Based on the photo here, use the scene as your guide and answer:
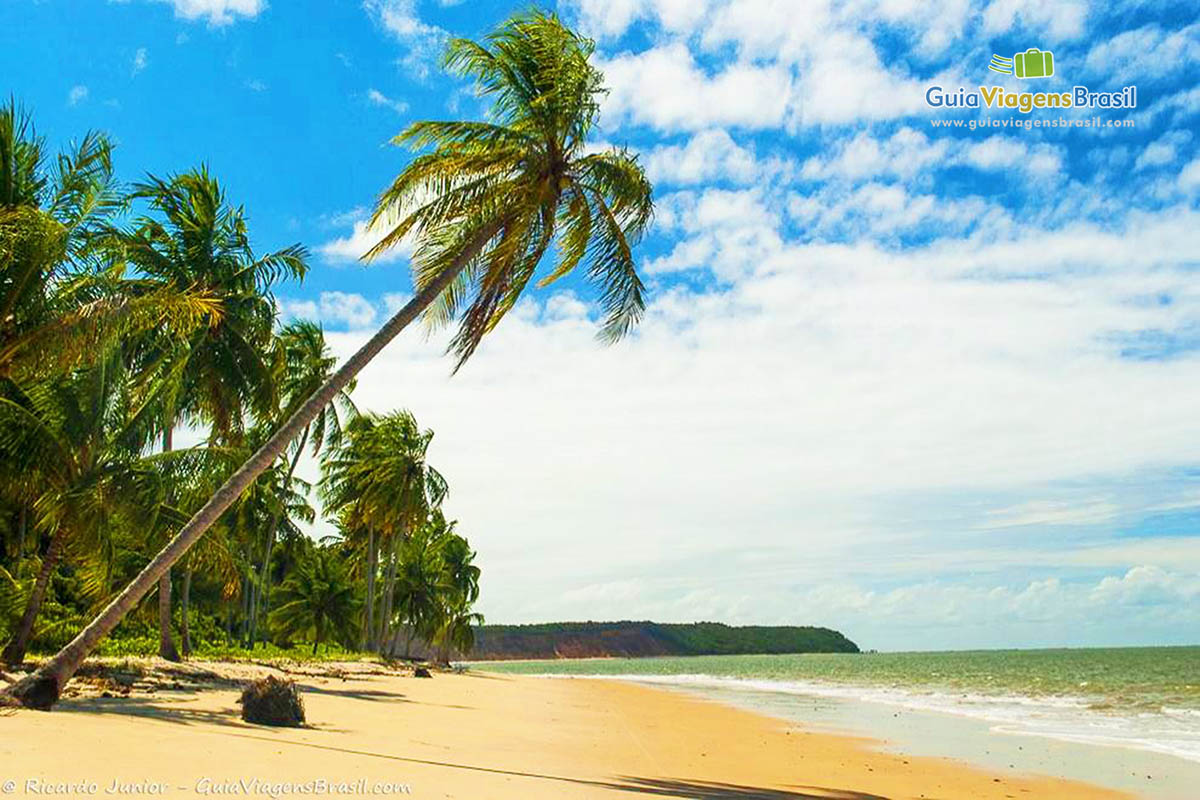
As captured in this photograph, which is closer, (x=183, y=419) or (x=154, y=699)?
(x=154, y=699)

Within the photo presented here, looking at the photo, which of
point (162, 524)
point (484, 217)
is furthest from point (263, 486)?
point (484, 217)

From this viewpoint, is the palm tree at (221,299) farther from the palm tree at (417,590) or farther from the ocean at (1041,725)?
the palm tree at (417,590)

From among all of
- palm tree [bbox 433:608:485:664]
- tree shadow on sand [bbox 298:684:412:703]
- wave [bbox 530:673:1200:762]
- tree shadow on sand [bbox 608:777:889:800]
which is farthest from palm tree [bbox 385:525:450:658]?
tree shadow on sand [bbox 608:777:889:800]

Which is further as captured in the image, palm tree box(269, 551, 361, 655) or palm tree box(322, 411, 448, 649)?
palm tree box(269, 551, 361, 655)

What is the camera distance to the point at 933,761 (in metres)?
13.2

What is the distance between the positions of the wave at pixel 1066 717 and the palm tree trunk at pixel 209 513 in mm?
13805

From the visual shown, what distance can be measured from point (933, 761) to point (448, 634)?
4680 cm

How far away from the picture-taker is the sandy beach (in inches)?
260

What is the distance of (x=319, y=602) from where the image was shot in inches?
1969

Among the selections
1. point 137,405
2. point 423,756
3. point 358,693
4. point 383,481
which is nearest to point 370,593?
point 383,481

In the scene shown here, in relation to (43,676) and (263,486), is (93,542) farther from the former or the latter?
(263,486)

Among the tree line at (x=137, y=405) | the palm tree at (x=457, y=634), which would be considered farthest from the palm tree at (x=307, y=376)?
the palm tree at (x=457, y=634)

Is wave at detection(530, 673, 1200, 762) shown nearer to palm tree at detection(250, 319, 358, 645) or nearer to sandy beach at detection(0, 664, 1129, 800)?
sandy beach at detection(0, 664, 1129, 800)

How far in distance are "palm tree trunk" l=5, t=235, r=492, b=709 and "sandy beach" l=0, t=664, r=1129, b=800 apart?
17.6 inches
